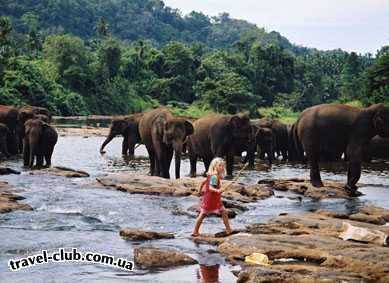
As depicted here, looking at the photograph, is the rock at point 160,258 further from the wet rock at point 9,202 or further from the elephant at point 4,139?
the elephant at point 4,139

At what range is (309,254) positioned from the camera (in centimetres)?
1091

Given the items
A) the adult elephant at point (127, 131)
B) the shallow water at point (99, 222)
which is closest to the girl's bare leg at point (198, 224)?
the shallow water at point (99, 222)

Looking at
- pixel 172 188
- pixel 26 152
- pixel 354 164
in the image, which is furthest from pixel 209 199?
pixel 26 152

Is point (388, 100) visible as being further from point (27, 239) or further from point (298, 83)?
point (298, 83)

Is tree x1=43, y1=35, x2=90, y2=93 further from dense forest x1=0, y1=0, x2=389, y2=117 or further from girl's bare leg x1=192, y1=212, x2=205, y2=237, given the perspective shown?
girl's bare leg x1=192, y1=212, x2=205, y2=237

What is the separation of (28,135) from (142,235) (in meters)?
13.7

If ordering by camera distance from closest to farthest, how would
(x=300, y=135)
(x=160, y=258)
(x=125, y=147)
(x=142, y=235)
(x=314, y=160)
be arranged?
(x=160, y=258) < (x=142, y=235) < (x=314, y=160) < (x=300, y=135) < (x=125, y=147)

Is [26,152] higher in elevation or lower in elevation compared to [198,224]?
higher

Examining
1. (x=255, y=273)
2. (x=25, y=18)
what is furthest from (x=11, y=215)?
(x=25, y=18)

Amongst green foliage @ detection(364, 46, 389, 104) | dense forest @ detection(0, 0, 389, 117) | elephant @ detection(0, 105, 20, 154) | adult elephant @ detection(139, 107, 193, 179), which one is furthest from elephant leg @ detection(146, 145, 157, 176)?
dense forest @ detection(0, 0, 389, 117)

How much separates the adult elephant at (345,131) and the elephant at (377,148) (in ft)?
37.9

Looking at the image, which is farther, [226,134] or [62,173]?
[226,134]

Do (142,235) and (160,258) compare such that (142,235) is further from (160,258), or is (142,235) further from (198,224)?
(160,258)

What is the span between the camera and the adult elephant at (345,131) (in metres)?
20.0
